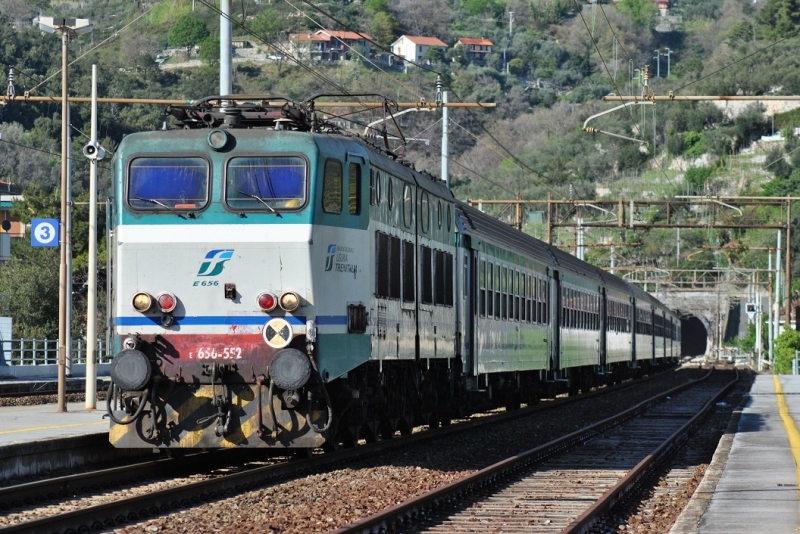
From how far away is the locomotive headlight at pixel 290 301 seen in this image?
563 inches

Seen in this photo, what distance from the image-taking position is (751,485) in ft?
44.2

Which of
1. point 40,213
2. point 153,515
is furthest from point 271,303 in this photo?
point 40,213

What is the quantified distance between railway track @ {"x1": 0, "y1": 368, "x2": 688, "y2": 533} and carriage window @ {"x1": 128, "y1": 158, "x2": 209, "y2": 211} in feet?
9.21

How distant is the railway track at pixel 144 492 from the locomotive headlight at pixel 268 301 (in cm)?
168

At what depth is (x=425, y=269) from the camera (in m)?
18.6

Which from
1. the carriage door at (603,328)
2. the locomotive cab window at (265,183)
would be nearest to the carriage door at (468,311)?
the locomotive cab window at (265,183)

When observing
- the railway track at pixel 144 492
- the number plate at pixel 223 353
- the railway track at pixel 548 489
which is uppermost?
the number plate at pixel 223 353

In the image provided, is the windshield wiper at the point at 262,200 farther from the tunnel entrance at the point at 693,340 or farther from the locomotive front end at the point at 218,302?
the tunnel entrance at the point at 693,340

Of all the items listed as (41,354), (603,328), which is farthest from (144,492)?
(41,354)

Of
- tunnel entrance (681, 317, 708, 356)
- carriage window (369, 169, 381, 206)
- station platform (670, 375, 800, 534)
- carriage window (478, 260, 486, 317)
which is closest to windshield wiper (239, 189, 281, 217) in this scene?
carriage window (369, 169, 381, 206)

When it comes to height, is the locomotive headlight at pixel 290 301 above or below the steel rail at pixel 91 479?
above

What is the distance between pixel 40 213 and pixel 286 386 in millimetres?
57248

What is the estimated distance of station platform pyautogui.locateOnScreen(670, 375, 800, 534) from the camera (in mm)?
10789

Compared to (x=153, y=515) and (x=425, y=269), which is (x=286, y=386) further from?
(x=425, y=269)
